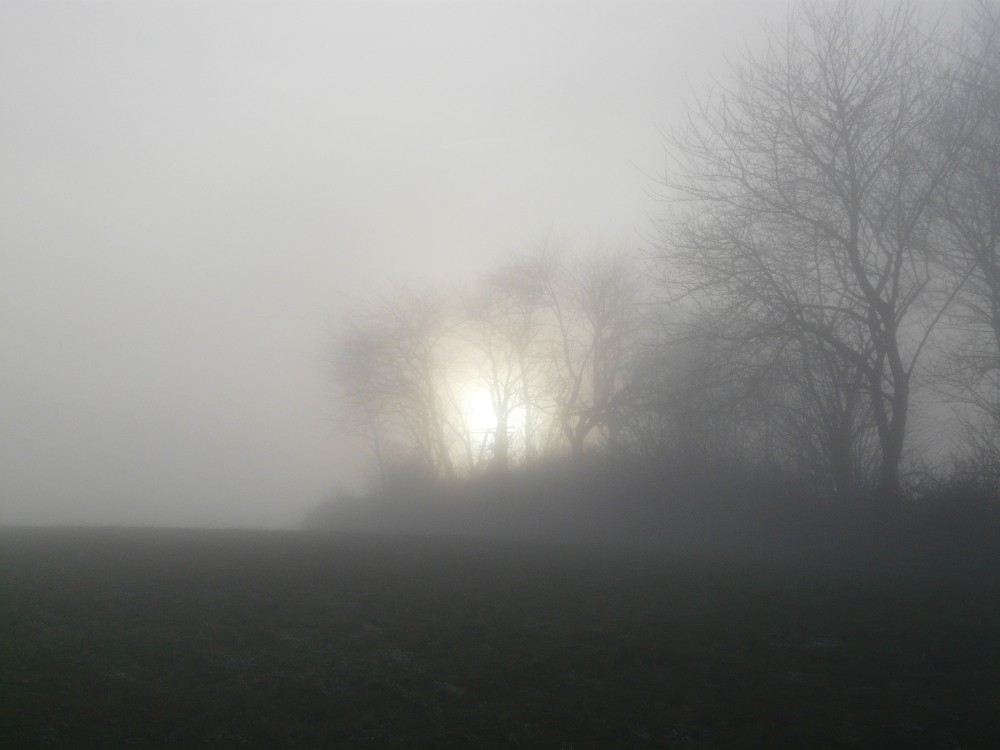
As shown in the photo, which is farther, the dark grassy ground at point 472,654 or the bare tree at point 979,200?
the bare tree at point 979,200

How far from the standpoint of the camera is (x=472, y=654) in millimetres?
10836

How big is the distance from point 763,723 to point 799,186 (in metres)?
17.7

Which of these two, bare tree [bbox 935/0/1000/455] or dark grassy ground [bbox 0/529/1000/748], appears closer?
dark grassy ground [bbox 0/529/1000/748]

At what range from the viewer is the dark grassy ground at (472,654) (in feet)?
27.8

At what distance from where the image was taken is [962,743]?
28.2 ft

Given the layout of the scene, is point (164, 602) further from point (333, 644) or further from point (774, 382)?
point (774, 382)

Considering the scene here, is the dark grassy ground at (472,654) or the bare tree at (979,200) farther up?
the bare tree at (979,200)

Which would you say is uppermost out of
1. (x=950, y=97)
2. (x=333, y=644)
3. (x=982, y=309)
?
(x=950, y=97)

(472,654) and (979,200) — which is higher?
(979,200)

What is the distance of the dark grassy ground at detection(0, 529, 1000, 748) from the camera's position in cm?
848

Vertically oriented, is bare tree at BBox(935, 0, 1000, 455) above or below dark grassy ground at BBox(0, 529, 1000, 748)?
above

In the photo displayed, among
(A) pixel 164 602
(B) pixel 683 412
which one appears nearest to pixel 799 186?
(B) pixel 683 412

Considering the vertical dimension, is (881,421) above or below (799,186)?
below

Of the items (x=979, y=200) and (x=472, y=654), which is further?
(x=979, y=200)
